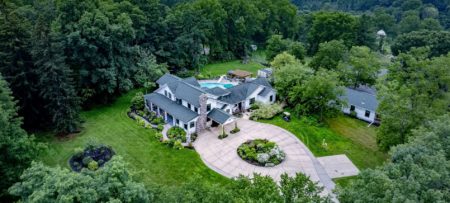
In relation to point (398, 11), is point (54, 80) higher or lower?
lower

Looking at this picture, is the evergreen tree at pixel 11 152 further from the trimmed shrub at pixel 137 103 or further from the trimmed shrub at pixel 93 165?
the trimmed shrub at pixel 137 103

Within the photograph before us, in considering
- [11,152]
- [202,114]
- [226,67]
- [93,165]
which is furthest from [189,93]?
[226,67]

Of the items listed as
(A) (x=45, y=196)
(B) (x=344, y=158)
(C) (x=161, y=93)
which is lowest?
(B) (x=344, y=158)

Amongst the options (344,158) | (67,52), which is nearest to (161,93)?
(67,52)

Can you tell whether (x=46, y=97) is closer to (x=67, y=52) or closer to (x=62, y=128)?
(x=62, y=128)

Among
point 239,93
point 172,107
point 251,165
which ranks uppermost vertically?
point 239,93

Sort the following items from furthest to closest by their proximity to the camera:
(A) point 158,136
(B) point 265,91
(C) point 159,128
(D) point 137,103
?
(B) point 265,91, (D) point 137,103, (C) point 159,128, (A) point 158,136

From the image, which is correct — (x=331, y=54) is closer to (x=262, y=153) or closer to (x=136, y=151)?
(x=262, y=153)
